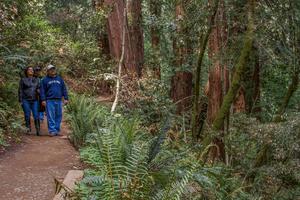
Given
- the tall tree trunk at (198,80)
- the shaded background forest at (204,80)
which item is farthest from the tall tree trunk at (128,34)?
the tall tree trunk at (198,80)

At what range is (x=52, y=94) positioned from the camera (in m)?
10.8

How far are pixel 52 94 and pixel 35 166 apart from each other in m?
2.90

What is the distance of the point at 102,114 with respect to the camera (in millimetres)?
10867

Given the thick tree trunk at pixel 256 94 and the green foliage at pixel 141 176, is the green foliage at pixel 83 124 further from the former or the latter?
the thick tree trunk at pixel 256 94

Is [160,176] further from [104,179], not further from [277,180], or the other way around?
[277,180]

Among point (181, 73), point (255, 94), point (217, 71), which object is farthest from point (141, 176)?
point (181, 73)

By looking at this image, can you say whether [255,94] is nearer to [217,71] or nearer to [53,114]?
[217,71]

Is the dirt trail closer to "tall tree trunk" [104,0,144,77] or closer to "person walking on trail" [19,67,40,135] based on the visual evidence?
"person walking on trail" [19,67,40,135]

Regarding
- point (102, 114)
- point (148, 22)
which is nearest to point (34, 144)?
point (102, 114)

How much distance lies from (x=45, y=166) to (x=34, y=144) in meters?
1.82

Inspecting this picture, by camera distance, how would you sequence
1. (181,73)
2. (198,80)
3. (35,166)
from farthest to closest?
(181,73) → (198,80) → (35,166)

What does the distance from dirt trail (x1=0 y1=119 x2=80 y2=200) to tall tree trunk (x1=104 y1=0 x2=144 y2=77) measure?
4.37 meters

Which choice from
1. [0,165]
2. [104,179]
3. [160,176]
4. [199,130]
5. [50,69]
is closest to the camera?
[104,179]

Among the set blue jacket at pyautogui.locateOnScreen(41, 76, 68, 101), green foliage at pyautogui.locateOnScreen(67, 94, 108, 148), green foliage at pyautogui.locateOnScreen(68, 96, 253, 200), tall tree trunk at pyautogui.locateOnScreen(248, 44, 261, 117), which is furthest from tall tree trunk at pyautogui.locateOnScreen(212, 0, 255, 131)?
tall tree trunk at pyautogui.locateOnScreen(248, 44, 261, 117)
